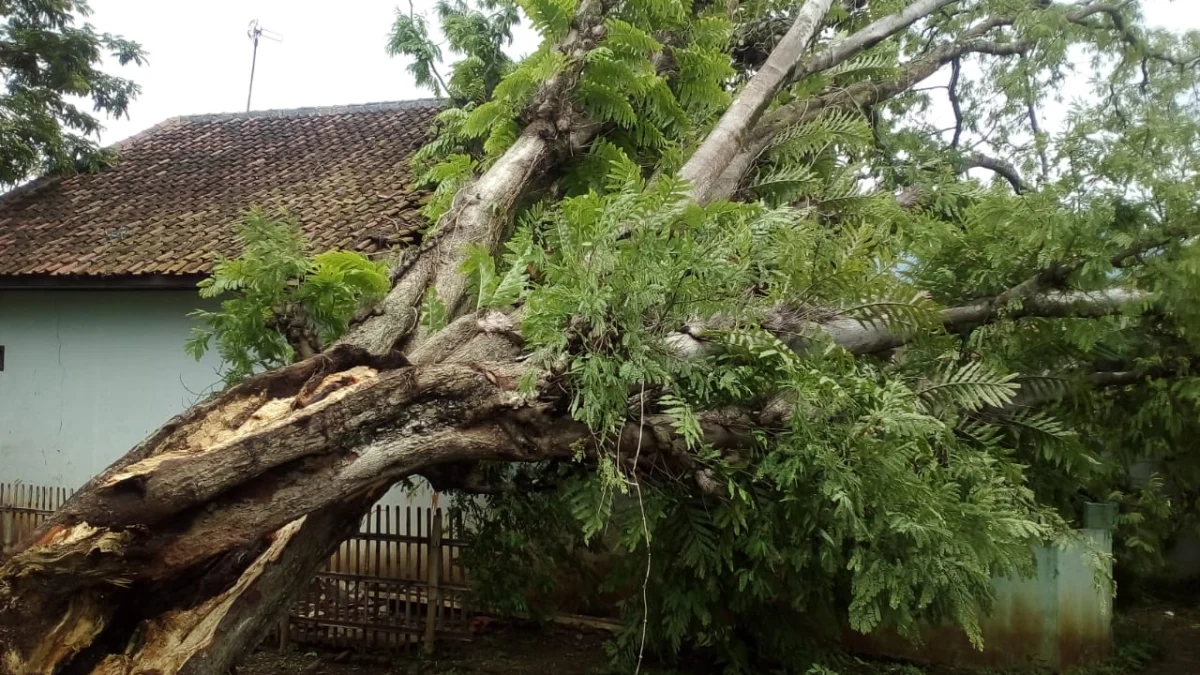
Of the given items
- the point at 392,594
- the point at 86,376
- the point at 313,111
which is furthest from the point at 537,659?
the point at 313,111

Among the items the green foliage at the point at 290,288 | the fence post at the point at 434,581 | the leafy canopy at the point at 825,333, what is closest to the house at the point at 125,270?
the fence post at the point at 434,581

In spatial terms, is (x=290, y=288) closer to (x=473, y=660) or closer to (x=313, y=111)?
(x=473, y=660)

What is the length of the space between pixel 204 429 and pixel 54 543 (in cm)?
68

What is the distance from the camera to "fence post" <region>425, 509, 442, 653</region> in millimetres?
6605

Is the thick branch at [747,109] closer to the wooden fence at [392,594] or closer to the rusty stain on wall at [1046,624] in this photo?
the wooden fence at [392,594]

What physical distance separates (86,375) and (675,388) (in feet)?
25.3

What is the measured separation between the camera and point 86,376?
29.1 ft

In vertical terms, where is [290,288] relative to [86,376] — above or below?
below

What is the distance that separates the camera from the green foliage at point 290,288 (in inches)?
170

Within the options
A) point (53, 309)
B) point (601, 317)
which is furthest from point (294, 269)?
point (53, 309)

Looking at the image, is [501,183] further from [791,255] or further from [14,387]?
[14,387]

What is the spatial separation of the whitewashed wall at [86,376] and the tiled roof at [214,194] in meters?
0.50

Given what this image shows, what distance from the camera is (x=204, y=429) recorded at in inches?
145

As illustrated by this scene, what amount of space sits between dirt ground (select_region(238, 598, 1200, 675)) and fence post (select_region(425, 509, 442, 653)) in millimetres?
201
